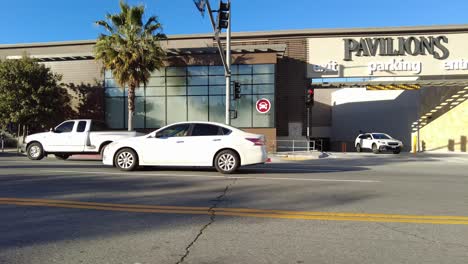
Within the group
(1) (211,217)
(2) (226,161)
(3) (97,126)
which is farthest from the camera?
(3) (97,126)

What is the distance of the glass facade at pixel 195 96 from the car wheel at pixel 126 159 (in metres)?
15.7

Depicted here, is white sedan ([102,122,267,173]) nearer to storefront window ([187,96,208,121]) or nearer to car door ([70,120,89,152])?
car door ([70,120,89,152])

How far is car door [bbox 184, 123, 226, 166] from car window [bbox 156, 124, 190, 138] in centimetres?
25

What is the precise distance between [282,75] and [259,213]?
24.5 meters

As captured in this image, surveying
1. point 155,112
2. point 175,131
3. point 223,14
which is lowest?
point 175,131

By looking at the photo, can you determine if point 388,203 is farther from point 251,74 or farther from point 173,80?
point 173,80

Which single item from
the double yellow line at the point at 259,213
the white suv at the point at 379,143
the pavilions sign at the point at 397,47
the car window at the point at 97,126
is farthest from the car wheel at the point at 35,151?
the pavilions sign at the point at 397,47

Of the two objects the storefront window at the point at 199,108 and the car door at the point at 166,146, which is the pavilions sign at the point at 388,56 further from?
the car door at the point at 166,146

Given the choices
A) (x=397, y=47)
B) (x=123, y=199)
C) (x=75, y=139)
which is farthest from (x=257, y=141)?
(x=397, y=47)

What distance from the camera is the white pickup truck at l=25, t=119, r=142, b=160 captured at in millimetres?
16625

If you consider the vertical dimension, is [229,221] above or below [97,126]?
below

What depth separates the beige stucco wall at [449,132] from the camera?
32.4 metres

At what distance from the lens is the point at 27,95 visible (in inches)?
1027

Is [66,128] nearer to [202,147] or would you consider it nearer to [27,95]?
[202,147]
